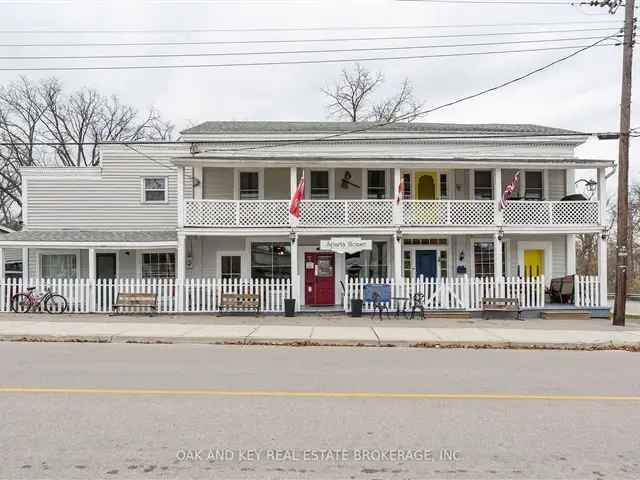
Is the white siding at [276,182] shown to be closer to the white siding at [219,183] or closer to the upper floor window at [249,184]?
the upper floor window at [249,184]

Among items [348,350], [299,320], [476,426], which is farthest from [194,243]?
[476,426]

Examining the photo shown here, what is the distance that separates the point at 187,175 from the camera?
840 inches

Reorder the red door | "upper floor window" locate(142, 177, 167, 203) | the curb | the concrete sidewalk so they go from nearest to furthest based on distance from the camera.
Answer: the curb < the concrete sidewalk < the red door < "upper floor window" locate(142, 177, 167, 203)

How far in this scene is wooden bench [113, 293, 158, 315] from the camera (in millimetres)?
16875

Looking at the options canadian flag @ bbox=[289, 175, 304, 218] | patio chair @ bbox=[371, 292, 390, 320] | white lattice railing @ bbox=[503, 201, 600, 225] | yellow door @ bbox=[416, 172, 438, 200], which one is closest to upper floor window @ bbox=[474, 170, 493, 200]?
yellow door @ bbox=[416, 172, 438, 200]

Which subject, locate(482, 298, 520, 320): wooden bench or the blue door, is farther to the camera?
the blue door

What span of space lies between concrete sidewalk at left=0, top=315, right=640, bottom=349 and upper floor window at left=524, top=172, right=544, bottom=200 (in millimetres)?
6916

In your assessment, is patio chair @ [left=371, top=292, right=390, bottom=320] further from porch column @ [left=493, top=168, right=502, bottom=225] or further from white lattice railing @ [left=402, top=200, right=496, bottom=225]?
porch column @ [left=493, top=168, right=502, bottom=225]

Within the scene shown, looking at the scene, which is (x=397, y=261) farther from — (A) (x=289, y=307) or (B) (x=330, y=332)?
(B) (x=330, y=332)

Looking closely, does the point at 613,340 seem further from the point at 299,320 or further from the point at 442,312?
the point at 299,320

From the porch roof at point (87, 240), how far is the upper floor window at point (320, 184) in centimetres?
569

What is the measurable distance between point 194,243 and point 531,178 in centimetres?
1368

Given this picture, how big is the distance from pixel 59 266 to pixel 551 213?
18794mm

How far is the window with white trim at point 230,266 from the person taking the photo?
20.6 m
